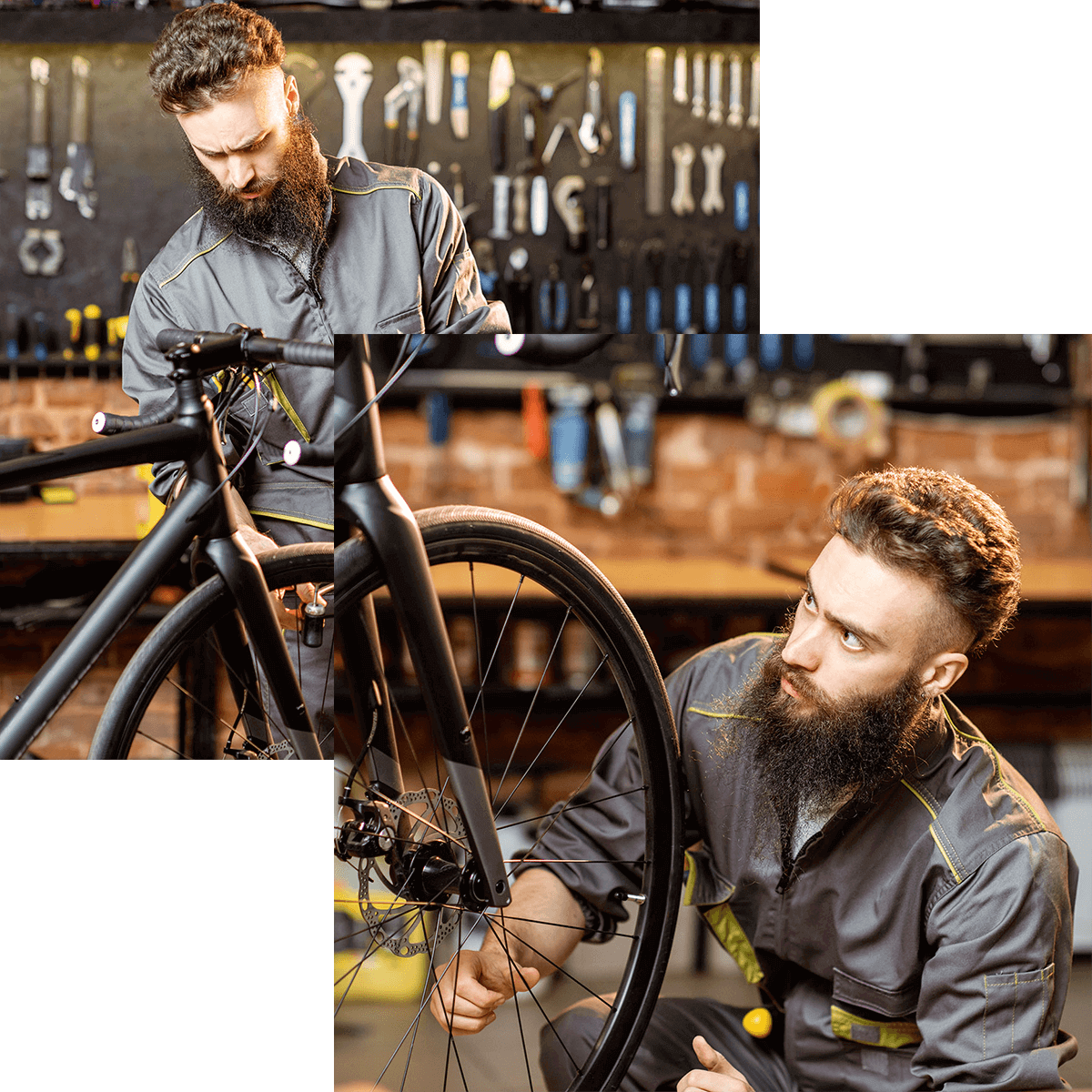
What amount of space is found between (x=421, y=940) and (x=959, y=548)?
959 millimetres

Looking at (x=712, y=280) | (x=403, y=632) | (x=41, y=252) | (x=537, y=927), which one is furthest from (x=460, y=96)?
(x=537, y=927)

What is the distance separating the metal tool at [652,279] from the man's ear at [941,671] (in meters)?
1.18

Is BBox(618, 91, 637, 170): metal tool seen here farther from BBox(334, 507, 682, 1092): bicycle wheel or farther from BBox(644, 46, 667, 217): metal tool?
BBox(334, 507, 682, 1092): bicycle wheel

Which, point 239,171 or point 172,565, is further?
point 239,171

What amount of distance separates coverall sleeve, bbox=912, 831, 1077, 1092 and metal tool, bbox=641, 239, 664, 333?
1.40 metres

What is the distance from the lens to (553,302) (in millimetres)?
2441

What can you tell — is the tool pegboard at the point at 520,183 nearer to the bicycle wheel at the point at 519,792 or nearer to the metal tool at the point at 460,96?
the metal tool at the point at 460,96

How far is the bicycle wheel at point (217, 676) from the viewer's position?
1790 millimetres

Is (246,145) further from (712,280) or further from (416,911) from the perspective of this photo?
(416,911)

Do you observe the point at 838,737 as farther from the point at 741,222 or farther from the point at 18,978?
the point at 18,978

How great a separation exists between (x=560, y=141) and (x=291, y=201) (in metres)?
0.70

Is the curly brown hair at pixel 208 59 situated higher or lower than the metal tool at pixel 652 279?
higher

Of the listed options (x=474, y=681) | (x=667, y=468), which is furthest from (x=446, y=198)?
(x=474, y=681)

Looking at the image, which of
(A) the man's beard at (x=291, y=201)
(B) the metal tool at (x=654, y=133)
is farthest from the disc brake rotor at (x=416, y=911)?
(B) the metal tool at (x=654, y=133)
